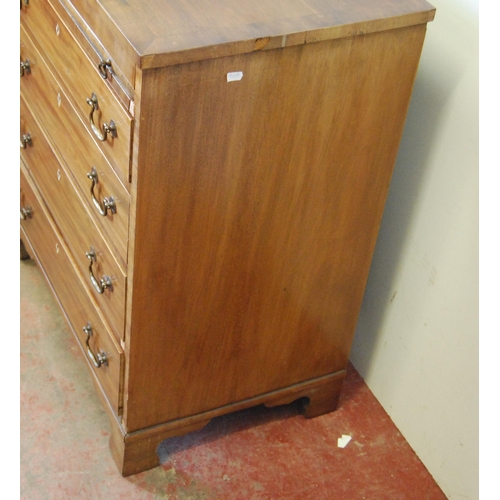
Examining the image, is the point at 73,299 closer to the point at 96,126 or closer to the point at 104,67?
the point at 96,126

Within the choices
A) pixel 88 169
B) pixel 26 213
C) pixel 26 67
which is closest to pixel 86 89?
pixel 88 169

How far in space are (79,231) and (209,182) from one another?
46 centimetres

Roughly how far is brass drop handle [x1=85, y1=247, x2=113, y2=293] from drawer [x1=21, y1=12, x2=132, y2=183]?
0.27 meters

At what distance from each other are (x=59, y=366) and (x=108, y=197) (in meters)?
0.74

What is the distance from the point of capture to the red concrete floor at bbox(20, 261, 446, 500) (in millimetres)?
1812

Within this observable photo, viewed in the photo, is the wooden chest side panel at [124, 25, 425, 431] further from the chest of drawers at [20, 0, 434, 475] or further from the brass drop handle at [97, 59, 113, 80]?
the brass drop handle at [97, 59, 113, 80]

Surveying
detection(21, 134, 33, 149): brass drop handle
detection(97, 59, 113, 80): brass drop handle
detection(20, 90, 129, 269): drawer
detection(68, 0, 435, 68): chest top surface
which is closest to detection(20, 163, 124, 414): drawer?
detection(21, 134, 33, 149): brass drop handle

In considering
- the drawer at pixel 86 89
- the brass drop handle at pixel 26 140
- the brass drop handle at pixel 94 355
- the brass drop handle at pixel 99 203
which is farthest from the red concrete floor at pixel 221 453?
the drawer at pixel 86 89

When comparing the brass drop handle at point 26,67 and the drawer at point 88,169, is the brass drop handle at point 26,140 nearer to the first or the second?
the drawer at point 88,169

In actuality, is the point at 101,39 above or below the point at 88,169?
above

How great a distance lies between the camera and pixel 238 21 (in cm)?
130

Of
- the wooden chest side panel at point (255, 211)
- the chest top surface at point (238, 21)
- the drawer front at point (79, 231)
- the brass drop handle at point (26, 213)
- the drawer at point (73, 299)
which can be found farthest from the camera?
the brass drop handle at point (26, 213)

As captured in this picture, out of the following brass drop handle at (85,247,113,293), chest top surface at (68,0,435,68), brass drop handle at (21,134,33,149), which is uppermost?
chest top surface at (68,0,435,68)

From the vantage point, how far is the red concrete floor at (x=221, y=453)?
1.81 meters
